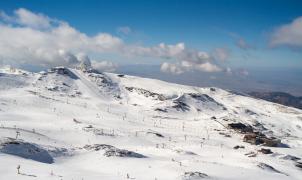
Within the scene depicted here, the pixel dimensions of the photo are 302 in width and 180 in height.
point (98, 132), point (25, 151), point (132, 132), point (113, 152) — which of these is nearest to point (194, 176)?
point (113, 152)

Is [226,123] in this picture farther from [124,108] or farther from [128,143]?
[128,143]

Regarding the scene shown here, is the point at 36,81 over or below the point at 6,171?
over

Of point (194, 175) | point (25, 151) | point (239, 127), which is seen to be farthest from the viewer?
point (239, 127)

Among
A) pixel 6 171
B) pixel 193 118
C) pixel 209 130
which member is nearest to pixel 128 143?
pixel 6 171

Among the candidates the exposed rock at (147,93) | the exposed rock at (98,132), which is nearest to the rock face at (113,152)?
the exposed rock at (98,132)

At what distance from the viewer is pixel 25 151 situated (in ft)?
122

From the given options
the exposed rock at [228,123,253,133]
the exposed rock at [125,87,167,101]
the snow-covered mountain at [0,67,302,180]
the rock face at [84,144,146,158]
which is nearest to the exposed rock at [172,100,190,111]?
the snow-covered mountain at [0,67,302,180]

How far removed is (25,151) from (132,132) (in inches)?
1399

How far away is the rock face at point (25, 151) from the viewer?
3609 cm

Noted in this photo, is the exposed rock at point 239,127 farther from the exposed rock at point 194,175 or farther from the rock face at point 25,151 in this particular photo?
the rock face at point 25,151

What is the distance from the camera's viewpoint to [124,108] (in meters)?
117

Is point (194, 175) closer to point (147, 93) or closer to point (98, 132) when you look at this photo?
point (98, 132)

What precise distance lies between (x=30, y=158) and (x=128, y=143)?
2534cm

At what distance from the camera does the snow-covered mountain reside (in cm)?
3571
